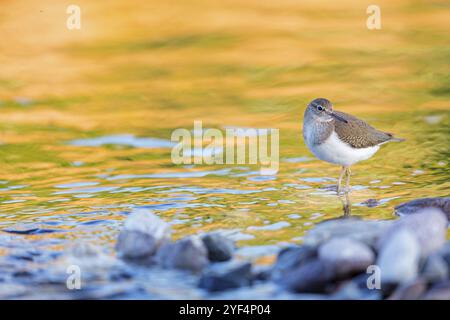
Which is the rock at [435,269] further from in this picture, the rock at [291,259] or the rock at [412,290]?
the rock at [291,259]

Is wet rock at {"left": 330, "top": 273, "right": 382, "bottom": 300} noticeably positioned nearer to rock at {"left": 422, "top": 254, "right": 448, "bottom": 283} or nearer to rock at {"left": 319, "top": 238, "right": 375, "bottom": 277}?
rock at {"left": 319, "top": 238, "right": 375, "bottom": 277}

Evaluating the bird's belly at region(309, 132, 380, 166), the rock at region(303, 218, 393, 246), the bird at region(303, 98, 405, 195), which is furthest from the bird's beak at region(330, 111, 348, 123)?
the rock at region(303, 218, 393, 246)

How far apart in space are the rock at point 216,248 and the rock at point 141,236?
0.52m

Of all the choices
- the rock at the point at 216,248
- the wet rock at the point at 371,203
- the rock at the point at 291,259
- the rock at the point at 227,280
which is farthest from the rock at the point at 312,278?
the wet rock at the point at 371,203

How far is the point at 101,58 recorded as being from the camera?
1719 cm

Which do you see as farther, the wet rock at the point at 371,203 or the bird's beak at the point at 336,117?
the bird's beak at the point at 336,117

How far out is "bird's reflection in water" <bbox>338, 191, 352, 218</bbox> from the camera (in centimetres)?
917

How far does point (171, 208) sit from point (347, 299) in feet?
10.6

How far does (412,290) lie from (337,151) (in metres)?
3.70

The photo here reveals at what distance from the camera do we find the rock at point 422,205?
8.77m

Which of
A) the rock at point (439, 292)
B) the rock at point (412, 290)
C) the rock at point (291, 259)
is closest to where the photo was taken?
the rock at point (439, 292)

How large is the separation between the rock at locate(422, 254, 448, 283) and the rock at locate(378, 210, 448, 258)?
0.81 ft
